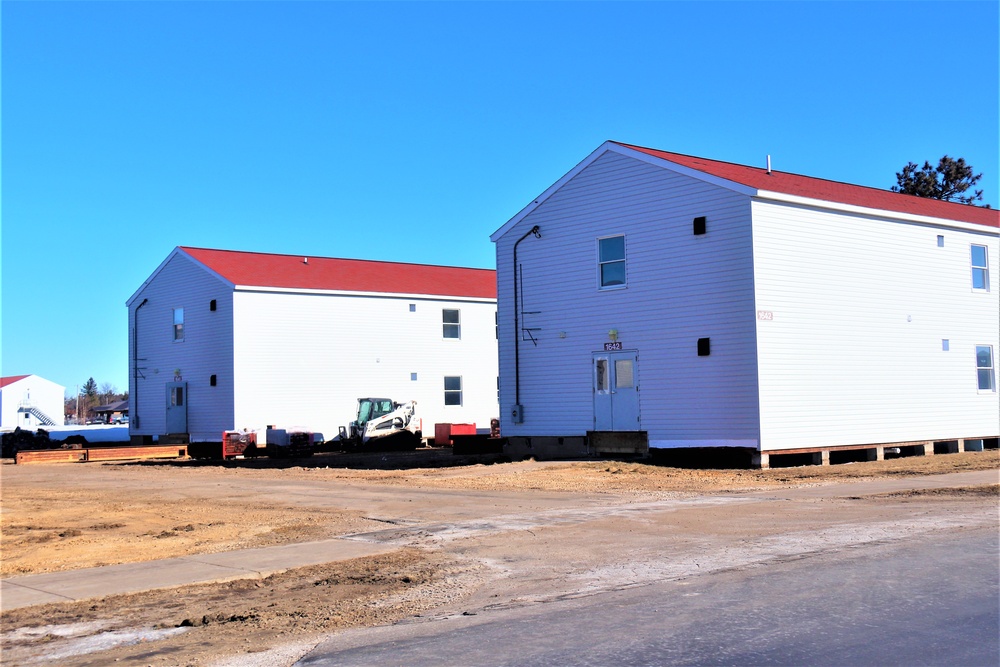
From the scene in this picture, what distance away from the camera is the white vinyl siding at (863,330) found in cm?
2417

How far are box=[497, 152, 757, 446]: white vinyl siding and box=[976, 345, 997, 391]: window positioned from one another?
10.2 meters

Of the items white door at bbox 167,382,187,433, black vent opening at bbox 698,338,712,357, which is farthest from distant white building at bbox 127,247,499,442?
black vent opening at bbox 698,338,712,357

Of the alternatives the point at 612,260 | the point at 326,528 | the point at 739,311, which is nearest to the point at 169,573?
the point at 326,528

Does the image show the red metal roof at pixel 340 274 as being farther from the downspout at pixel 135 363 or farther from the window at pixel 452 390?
the downspout at pixel 135 363

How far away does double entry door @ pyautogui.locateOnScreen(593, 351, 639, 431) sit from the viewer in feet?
87.0

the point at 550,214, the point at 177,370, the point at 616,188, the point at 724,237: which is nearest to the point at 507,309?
the point at 550,214

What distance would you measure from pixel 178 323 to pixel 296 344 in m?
5.52

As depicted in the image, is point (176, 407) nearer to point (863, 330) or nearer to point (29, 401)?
point (863, 330)

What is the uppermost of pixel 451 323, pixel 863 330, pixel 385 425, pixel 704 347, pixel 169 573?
pixel 451 323

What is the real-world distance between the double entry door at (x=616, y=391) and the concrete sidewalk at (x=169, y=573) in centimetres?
1468

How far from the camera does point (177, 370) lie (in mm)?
41344

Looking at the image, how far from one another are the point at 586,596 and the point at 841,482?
12565mm

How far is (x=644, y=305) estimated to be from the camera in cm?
2628

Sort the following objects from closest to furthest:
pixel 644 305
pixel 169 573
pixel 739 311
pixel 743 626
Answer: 1. pixel 743 626
2. pixel 169 573
3. pixel 739 311
4. pixel 644 305
